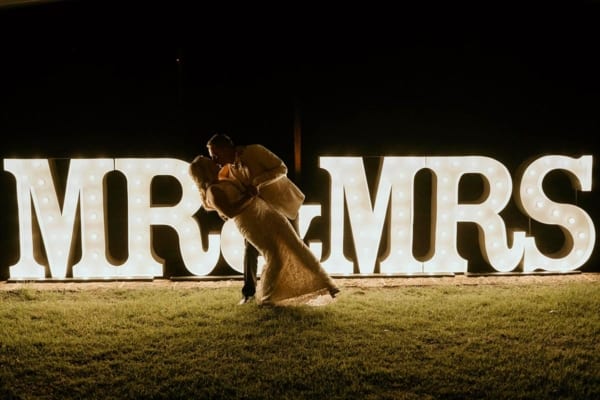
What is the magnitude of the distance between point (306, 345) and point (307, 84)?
372cm

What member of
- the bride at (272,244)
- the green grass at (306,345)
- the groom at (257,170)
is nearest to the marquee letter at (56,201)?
the green grass at (306,345)

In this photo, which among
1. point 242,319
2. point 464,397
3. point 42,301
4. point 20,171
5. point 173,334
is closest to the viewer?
point 464,397

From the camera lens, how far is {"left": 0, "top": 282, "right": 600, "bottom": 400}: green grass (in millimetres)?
3943

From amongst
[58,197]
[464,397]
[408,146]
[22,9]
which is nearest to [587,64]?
[408,146]

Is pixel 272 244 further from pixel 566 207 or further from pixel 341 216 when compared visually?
pixel 566 207

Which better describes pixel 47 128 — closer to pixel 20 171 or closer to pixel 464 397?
pixel 20 171

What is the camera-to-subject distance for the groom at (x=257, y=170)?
533 cm

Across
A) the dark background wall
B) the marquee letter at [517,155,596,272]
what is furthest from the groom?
the marquee letter at [517,155,596,272]

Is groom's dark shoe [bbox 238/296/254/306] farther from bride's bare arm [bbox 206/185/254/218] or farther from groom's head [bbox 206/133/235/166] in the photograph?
groom's head [bbox 206/133/235/166]

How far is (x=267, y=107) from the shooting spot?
706 cm

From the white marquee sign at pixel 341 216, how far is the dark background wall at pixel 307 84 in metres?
0.41

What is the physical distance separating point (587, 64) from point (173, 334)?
629cm

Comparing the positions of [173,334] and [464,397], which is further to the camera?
[173,334]

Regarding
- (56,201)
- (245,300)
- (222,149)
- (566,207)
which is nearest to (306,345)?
(245,300)
